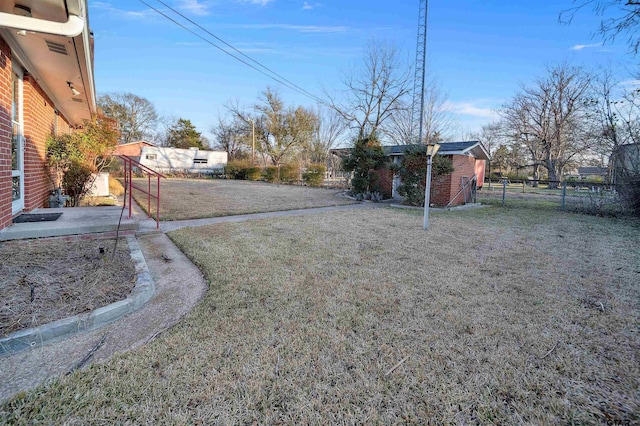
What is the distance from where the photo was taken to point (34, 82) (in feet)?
20.3

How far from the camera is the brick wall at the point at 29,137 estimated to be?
13.8ft

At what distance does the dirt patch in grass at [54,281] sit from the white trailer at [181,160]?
2932 centimetres

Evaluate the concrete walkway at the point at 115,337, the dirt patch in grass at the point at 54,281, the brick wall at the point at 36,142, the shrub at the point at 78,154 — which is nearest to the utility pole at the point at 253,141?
the shrub at the point at 78,154

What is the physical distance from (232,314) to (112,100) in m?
41.2

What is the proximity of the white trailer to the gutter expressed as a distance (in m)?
29.7

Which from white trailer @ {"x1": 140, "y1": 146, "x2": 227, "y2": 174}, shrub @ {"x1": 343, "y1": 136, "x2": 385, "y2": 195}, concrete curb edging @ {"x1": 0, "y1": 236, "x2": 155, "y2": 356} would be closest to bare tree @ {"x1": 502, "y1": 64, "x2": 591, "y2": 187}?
shrub @ {"x1": 343, "y1": 136, "x2": 385, "y2": 195}

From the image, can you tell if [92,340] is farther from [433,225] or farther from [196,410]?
[433,225]

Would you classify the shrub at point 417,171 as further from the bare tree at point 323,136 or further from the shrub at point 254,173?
the bare tree at point 323,136

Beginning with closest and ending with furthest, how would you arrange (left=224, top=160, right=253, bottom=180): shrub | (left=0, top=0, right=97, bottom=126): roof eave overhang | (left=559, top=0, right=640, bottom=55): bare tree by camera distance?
(left=0, top=0, right=97, bottom=126): roof eave overhang, (left=559, top=0, right=640, bottom=55): bare tree, (left=224, top=160, right=253, bottom=180): shrub

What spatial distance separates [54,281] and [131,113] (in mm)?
41079

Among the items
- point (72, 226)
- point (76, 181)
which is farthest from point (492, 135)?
point (72, 226)

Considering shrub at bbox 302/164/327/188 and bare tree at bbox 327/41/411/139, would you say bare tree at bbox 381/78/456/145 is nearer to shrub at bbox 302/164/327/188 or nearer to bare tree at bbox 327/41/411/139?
bare tree at bbox 327/41/411/139

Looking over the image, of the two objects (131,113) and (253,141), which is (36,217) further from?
(131,113)

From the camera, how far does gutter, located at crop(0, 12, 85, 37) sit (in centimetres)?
295
